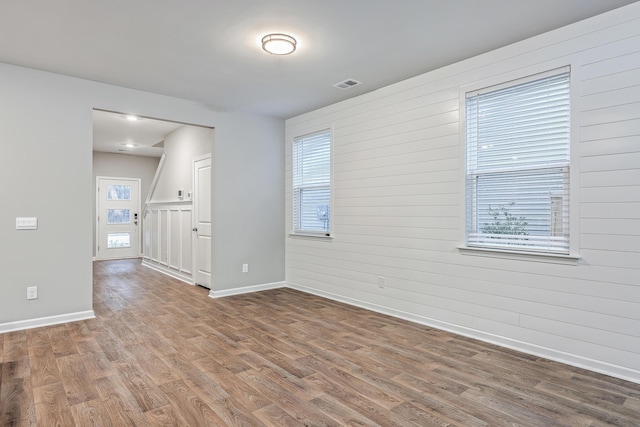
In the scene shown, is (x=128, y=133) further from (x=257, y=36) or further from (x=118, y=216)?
(x=257, y=36)

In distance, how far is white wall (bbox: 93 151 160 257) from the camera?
923 cm

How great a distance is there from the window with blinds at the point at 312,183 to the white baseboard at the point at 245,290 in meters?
0.93

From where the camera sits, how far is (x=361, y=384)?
255 centimetres

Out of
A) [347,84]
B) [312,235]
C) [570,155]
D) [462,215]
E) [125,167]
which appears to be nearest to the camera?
[570,155]

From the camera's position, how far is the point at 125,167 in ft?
31.7

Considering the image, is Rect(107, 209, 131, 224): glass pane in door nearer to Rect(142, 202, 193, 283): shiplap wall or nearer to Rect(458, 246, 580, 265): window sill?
Rect(142, 202, 193, 283): shiplap wall

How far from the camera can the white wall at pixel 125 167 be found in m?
9.23

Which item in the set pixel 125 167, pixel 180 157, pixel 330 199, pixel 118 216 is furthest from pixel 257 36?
pixel 118 216

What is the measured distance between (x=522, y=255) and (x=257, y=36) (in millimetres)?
2974

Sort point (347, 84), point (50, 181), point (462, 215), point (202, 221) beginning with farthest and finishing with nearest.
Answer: point (202, 221)
point (347, 84)
point (50, 181)
point (462, 215)

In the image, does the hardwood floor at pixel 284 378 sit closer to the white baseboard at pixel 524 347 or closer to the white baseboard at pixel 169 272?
the white baseboard at pixel 524 347

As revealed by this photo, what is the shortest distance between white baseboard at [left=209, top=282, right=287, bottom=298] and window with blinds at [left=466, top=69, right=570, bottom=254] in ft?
10.6

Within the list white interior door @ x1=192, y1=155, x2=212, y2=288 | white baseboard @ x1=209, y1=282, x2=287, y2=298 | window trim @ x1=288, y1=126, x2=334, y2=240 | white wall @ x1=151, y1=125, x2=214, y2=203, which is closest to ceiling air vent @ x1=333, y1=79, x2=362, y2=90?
window trim @ x1=288, y1=126, x2=334, y2=240

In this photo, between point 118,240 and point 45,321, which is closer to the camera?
point 45,321
